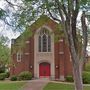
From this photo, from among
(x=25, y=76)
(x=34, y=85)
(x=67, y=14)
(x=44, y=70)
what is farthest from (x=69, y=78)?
(x=67, y=14)

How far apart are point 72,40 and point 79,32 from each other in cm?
979

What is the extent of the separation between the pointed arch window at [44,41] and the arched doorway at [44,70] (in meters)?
2.37

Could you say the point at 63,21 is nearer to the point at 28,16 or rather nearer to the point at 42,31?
the point at 28,16

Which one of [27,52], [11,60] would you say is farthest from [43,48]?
[11,60]

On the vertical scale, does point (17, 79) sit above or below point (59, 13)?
below

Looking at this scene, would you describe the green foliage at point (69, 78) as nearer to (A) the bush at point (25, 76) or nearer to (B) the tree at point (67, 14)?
(A) the bush at point (25, 76)

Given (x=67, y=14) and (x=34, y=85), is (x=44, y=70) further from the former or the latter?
(x=67, y=14)

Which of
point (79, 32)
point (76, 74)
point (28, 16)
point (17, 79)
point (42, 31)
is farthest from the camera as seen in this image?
point (42, 31)

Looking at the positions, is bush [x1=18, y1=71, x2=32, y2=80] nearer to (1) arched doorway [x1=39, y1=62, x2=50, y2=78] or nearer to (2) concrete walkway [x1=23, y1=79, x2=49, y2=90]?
(1) arched doorway [x1=39, y1=62, x2=50, y2=78]

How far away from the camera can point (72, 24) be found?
23.7 meters

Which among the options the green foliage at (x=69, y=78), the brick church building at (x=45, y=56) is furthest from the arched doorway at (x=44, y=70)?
the green foliage at (x=69, y=78)

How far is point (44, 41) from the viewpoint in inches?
2164

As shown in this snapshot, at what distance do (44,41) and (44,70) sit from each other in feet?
15.9

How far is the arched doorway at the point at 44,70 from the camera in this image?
178ft
